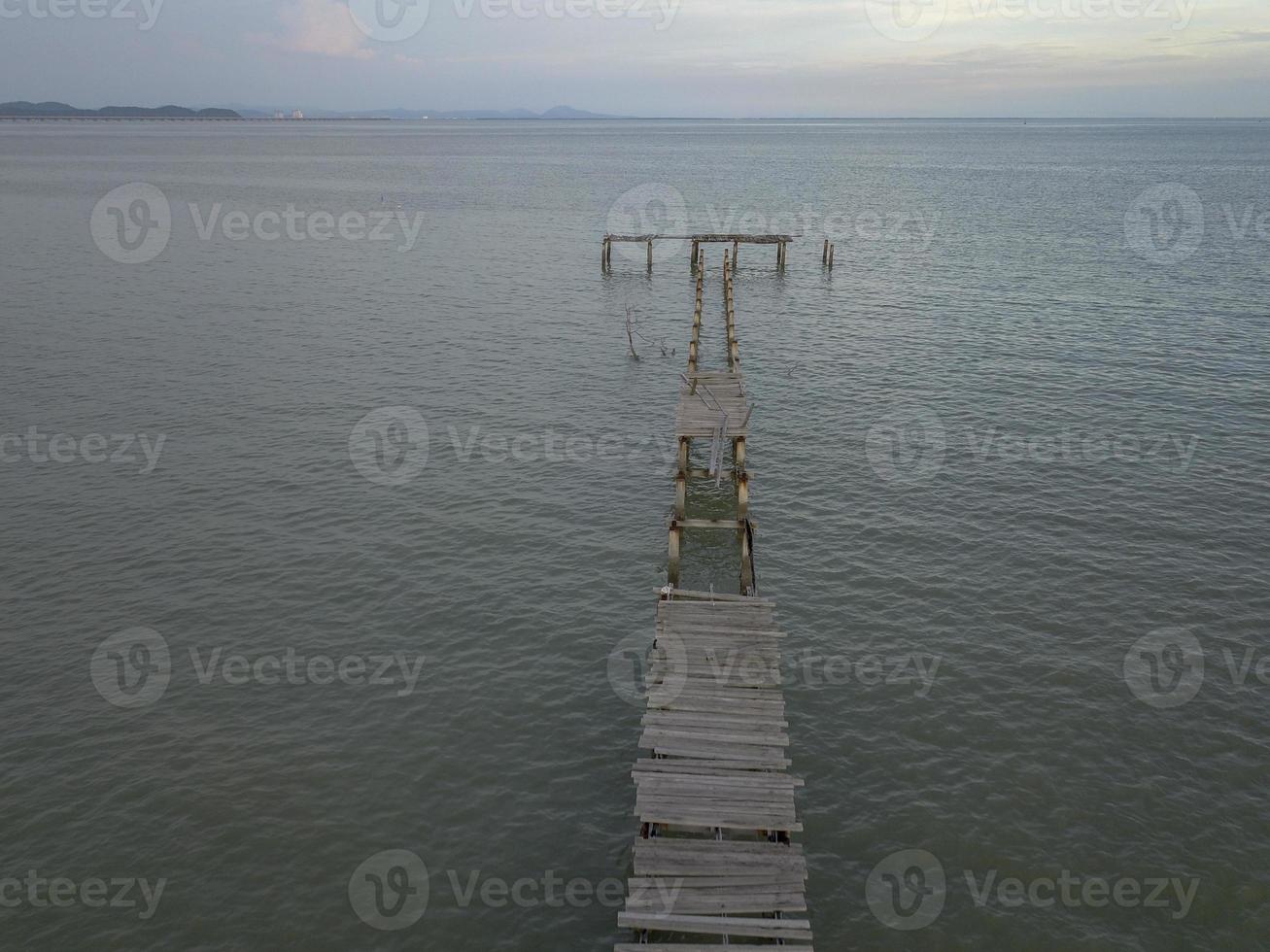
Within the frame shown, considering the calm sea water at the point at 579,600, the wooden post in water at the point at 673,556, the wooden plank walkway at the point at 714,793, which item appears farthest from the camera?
the wooden post in water at the point at 673,556

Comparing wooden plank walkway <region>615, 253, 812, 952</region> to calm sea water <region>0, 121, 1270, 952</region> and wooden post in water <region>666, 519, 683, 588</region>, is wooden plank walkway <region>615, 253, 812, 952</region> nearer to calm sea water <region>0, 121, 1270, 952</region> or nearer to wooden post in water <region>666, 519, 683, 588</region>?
wooden post in water <region>666, 519, 683, 588</region>

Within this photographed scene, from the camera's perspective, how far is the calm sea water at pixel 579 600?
1469 cm

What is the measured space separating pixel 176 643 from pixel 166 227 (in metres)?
67.9

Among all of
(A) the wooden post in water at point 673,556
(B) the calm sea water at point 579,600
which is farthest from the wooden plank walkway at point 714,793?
(B) the calm sea water at point 579,600

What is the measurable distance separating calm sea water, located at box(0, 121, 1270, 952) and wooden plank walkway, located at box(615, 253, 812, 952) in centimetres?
164

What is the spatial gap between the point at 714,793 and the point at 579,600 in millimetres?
8598

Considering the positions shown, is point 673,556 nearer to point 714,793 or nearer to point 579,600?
point 579,600

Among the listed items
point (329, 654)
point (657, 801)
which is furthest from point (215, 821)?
point (657, 801)

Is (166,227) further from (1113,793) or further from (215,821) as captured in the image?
(1113,793)

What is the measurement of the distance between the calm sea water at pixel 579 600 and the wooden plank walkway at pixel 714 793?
1.64 m

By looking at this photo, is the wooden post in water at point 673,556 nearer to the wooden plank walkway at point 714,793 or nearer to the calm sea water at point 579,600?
the wooden plank walkway at point 714,793

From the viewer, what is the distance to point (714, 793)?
14086mm

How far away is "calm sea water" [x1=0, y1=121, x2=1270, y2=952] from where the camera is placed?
14688mm

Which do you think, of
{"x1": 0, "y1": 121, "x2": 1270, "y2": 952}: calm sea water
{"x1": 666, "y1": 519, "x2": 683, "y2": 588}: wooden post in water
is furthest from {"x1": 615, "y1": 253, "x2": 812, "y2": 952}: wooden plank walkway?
{"x1": 0, "y1": 121, "x2": 1270, "y2": 952}: calm sea water
